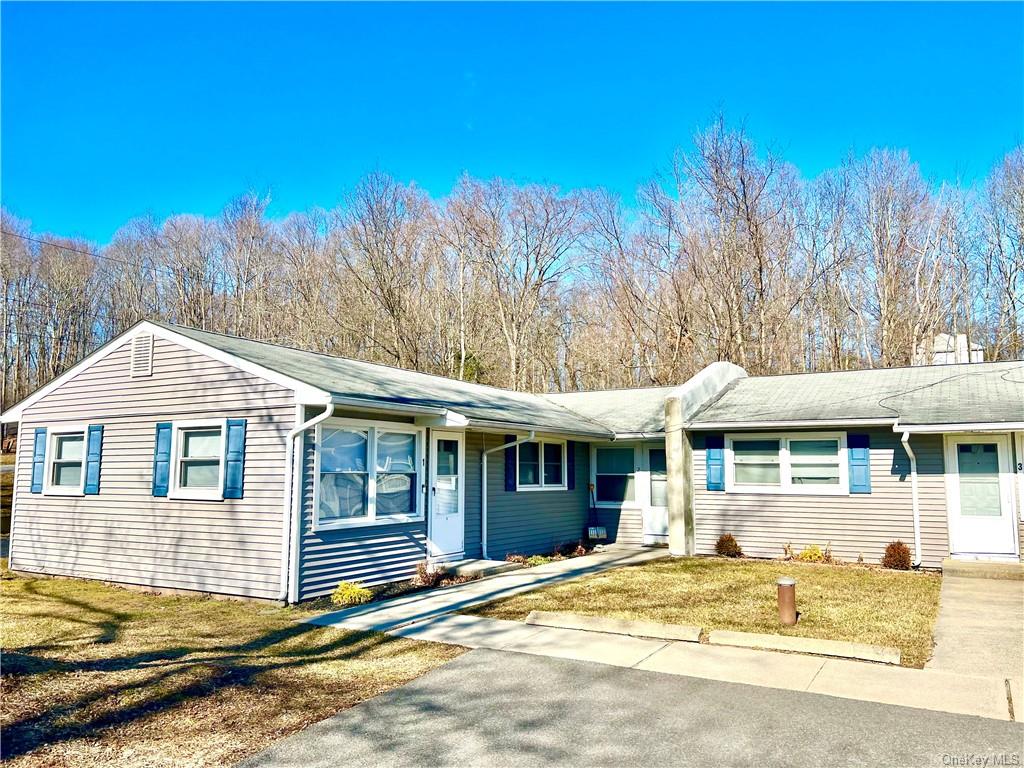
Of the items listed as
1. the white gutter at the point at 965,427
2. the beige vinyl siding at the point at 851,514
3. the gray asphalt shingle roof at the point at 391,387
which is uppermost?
the gray asphalt shingle roof at the point at 391,387

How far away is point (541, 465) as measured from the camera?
14.3m

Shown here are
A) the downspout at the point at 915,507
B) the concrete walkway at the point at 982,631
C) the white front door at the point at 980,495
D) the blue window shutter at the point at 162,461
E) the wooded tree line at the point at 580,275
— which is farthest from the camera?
the wooded tree line at the point at 580,275

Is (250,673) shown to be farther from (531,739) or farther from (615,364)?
(615,364)

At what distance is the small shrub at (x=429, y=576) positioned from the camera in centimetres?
1057

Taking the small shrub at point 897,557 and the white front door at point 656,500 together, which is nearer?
the small shrub at point 897,557

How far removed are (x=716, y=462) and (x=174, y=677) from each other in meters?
10.5

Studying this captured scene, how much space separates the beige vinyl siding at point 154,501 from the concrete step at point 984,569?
10.0 meters

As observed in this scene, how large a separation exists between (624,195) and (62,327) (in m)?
26.7

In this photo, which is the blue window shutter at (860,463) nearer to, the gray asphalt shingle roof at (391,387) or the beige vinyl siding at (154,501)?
the gray asphalt shingle roof at (391,387)

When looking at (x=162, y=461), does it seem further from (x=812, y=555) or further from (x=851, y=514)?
(x=851, y=514)

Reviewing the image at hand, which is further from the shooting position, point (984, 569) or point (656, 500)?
point (656, 500)

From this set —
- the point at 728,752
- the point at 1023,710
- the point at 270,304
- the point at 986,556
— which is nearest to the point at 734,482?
the point at 986,556

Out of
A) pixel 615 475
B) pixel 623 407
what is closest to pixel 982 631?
pixel 615 475

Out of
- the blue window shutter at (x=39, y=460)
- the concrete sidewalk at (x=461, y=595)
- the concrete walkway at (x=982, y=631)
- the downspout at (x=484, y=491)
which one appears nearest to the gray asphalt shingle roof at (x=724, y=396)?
the downspout at (x=484, y=491)
